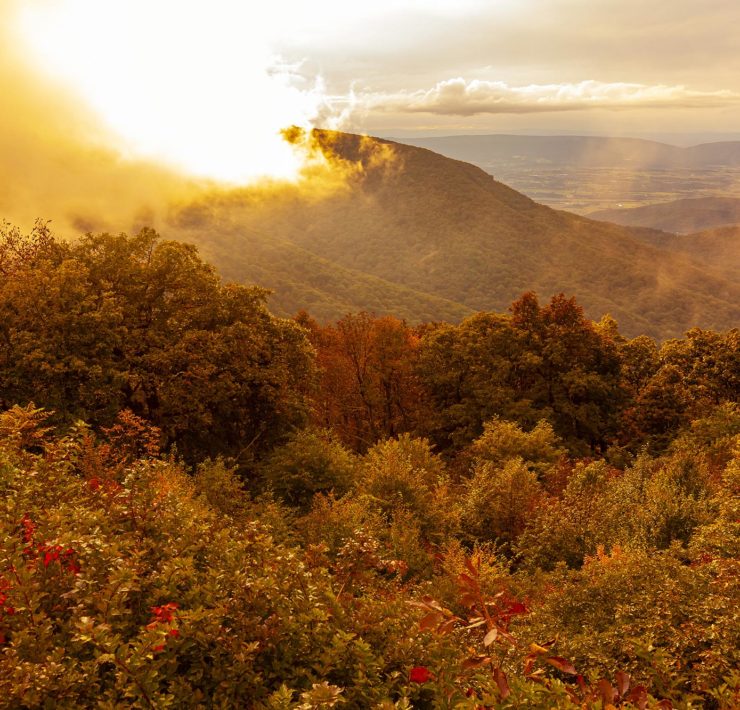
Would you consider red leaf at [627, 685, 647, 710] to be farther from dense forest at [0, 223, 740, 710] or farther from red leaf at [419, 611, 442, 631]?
red leaf at [419, 611, 442, 631]

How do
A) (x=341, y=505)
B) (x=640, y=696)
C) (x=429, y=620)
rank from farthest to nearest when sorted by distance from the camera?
(x=341, y=505), (x=640, y=696), (x=429, y=620)

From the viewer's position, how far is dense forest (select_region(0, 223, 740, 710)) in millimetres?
5094

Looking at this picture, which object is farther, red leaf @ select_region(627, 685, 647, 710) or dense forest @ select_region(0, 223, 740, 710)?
dense forest @ select_region(0, 223, 740, 710)

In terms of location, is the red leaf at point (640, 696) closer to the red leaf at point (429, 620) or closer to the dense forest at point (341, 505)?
the dense forest at point (341, 505)

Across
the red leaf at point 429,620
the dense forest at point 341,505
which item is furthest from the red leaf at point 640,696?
the red leaf at point 429,620

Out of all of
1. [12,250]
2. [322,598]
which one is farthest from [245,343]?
[322,598]

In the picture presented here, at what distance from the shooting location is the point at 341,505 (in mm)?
15688

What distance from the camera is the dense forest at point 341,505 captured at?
201 inches

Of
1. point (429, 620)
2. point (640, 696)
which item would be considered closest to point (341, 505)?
point (640, 696)

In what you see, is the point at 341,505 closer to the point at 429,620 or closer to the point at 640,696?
the point at 640,696

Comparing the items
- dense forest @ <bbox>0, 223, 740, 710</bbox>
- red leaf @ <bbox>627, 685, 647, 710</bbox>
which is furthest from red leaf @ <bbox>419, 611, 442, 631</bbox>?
red leaf @ <bbox>627, 685, 647, 710</bbox>

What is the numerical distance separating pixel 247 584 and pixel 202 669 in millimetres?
829

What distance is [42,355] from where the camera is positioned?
18.1 metres

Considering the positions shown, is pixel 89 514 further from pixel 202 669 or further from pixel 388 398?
pixel 388 398
